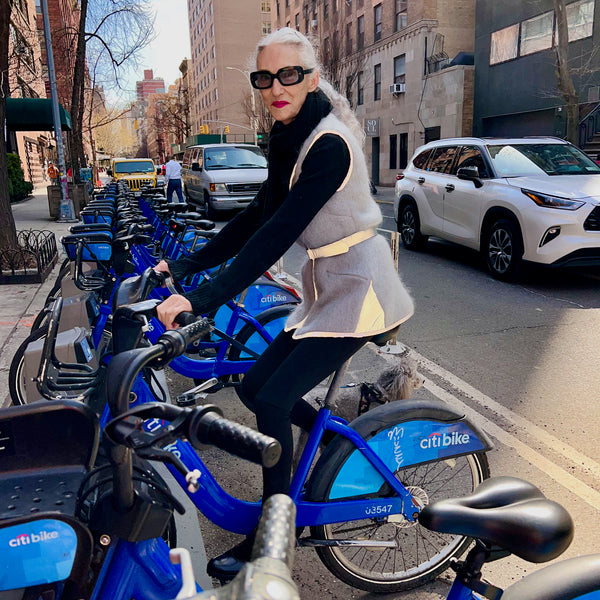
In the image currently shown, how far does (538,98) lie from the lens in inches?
973

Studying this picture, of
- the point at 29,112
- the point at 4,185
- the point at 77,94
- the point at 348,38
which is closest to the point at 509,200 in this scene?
the point at 4,185

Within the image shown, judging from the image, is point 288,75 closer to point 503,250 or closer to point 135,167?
point 503,250

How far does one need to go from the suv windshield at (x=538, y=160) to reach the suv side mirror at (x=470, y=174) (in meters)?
0.32

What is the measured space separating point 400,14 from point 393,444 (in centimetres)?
3655

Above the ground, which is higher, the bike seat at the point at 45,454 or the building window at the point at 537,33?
the building window at the point at 537,33

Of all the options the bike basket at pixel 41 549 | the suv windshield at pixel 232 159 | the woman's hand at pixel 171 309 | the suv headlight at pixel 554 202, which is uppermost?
the suv windshield at pixel 232 159

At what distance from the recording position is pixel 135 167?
104 feet

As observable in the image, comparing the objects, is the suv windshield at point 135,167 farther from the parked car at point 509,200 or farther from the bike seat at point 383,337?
the bike seat at point 383,337

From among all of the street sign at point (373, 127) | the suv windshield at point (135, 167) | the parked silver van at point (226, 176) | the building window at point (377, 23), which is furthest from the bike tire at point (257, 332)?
the building window at point (377, 23)

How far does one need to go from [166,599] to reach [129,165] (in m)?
32.4

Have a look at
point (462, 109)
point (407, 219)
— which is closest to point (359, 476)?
point (407, 219)

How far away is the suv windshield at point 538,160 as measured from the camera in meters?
8.93

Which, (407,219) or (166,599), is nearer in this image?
(166,599)

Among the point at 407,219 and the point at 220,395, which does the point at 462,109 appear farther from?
the point at 220,395
